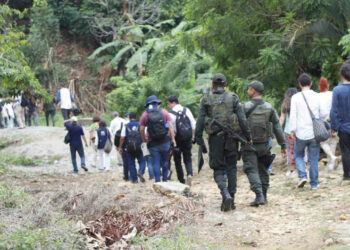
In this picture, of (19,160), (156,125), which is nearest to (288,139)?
(156,125)

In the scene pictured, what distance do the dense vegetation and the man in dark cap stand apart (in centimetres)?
322

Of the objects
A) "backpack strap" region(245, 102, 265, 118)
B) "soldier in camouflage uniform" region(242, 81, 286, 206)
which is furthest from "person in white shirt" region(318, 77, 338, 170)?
"backpack strap" region(245, 102, 265, 118)

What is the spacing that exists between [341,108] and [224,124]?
212 cm

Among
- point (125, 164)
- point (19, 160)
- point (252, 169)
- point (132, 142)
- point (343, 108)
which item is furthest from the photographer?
point (19, 160)

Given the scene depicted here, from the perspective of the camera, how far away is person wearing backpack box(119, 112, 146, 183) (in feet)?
36.0

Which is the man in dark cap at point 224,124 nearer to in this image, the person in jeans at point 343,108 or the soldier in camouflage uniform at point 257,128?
the soldier in camouflage uniform at point 257,128

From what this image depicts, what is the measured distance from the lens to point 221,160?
7227 millimetres

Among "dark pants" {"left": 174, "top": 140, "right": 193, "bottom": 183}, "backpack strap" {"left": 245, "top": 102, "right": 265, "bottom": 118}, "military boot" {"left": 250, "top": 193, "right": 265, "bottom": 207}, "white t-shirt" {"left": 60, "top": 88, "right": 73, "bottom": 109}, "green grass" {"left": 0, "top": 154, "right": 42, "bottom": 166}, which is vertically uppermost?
A: "white t-shirt" {"left": 60, "top": 88, "right": 73, "bottom": 109}

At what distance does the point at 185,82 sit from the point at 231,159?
15.3 meters

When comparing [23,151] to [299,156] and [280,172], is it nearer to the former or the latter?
[280,172]

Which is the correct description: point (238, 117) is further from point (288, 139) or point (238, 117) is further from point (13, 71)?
point (13, 71)

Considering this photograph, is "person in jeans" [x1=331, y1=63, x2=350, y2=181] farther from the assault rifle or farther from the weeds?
the weeds

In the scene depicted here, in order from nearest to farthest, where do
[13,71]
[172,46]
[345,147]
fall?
[345,147] < [13,71] < [172,46]

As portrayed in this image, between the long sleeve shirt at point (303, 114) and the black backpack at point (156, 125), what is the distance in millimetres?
2334
